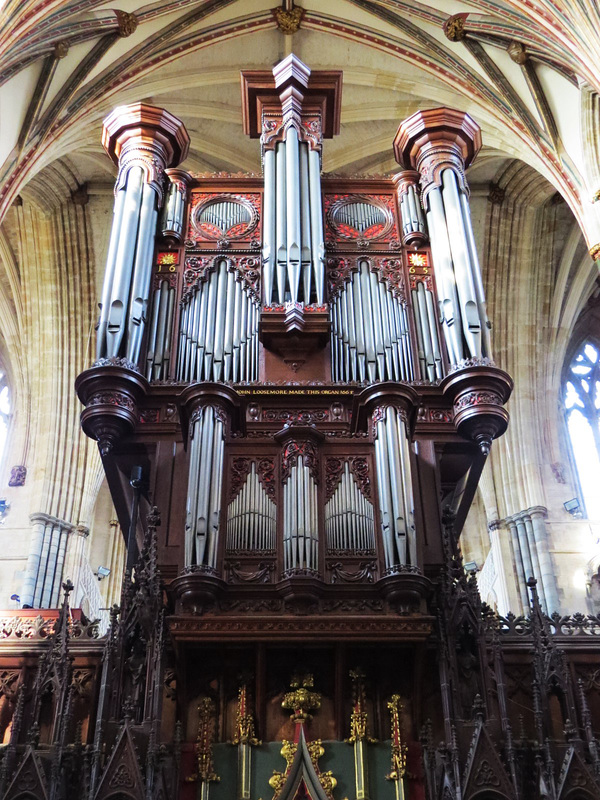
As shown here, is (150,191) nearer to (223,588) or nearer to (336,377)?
(336,377)

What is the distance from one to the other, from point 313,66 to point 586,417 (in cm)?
913

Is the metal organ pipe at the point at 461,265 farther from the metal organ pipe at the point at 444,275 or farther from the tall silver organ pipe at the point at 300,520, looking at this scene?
the tall silver organ pipe at the point at 300,520

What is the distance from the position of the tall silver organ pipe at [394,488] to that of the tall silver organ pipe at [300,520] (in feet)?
1.98

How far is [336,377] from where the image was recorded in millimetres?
10164

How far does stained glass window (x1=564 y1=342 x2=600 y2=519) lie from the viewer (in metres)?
19.0

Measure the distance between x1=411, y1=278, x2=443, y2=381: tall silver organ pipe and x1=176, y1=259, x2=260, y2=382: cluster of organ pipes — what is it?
178 centimetres

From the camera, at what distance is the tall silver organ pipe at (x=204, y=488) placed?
319 inches

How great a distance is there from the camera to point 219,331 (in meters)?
10.5

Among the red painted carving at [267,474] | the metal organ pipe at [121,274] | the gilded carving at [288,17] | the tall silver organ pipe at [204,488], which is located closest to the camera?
the tall silver organ pipe at [204,488]

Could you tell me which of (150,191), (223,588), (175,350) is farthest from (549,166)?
(223,588)

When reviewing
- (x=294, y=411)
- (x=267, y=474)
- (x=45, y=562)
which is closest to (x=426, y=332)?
(x=294, y=411)

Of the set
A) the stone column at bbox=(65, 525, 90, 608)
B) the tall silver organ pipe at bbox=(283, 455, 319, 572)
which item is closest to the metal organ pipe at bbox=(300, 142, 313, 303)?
the tall silver organ pipe at bbox=(283, 455, 319, 572)

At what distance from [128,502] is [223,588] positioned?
2107mm

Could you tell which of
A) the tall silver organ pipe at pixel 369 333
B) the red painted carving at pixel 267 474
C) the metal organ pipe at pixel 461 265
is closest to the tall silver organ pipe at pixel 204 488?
the red painted carving at pixel 267 474
